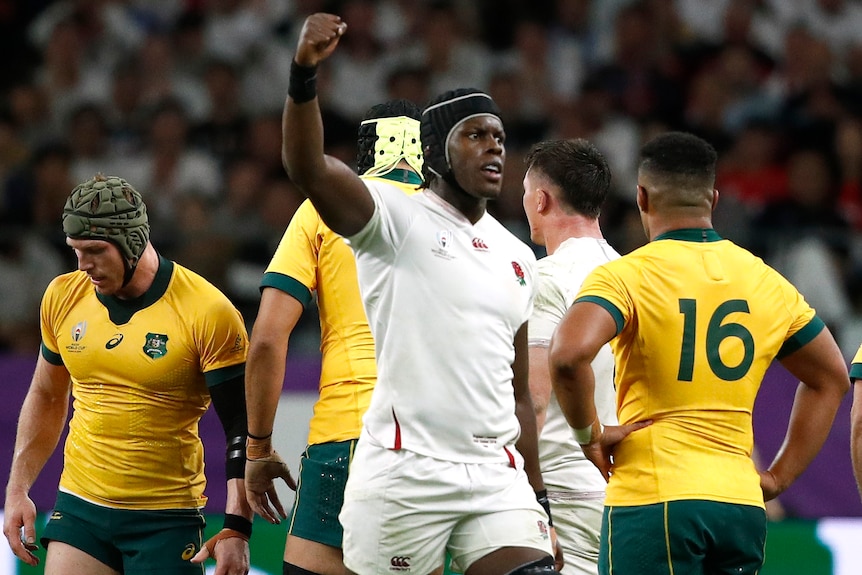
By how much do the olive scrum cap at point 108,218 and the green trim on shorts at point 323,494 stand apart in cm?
111

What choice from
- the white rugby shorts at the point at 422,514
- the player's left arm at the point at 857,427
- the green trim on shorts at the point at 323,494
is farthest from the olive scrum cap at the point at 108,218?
the player's left arm at the point at 857,427

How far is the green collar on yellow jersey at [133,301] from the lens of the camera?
17.1ft

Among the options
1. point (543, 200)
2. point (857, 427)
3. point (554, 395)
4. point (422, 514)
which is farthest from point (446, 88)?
point (422, 514)

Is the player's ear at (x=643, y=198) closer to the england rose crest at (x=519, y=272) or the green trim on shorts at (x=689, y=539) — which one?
the england rose crest at (x=519, y=272)

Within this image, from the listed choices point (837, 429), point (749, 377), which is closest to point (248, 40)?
point (837, 429)

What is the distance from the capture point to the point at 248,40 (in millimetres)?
11836

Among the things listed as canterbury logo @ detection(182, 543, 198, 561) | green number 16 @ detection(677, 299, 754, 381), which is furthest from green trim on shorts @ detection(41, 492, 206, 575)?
green number 16 @ detection(677, 299, 754, 381)

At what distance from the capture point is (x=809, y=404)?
4906mm

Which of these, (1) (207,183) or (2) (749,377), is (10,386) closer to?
(1) (207,183)

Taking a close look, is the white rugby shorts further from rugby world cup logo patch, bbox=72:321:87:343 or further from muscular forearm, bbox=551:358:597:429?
rugby world cup logo patch, bbox=72:321:87:343

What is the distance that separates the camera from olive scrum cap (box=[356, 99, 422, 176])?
16.5 feet

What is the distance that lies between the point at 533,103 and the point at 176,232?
3.61m

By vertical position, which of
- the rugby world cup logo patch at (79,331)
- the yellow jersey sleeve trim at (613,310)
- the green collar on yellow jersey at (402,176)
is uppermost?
the green collar on yellow jersey at (402,176)

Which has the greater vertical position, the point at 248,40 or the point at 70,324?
the point at 248,40
